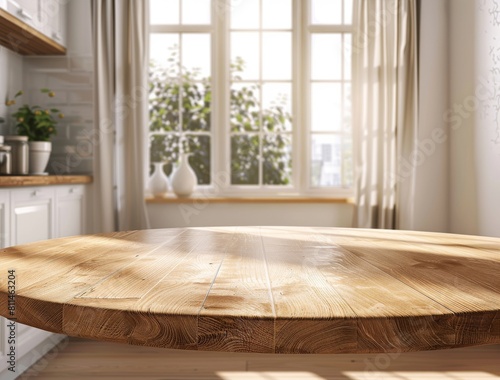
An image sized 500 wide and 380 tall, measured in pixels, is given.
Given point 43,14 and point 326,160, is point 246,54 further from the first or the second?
point 43,14

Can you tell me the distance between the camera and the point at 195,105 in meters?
4.01

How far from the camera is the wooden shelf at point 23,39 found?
291 cm

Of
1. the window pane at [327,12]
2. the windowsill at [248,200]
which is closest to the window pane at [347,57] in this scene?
the window pane at [327,12]

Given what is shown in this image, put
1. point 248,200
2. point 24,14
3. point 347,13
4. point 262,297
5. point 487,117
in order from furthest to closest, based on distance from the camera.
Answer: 1. point 347,13
2. point 248,200
3. point 487,117
4. point 24,14
5. point 262,297

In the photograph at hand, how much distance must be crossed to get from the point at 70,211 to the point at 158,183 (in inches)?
28.2

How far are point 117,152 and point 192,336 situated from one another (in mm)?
3225

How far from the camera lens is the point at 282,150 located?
4.05 m

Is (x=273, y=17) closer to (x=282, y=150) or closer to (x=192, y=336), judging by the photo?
(x=282, y=150)

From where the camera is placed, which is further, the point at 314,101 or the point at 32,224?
the point at 314,101

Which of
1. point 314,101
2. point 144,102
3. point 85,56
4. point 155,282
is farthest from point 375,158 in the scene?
point 155,282

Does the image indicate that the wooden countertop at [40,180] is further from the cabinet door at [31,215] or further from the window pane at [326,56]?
the window pane at [326,56]

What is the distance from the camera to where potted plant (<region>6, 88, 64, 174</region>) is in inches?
129

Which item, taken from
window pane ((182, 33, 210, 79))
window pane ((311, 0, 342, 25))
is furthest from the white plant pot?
window pane ((311, 0, 342, 25))

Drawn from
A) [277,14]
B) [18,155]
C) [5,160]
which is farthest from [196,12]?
[5,160]
